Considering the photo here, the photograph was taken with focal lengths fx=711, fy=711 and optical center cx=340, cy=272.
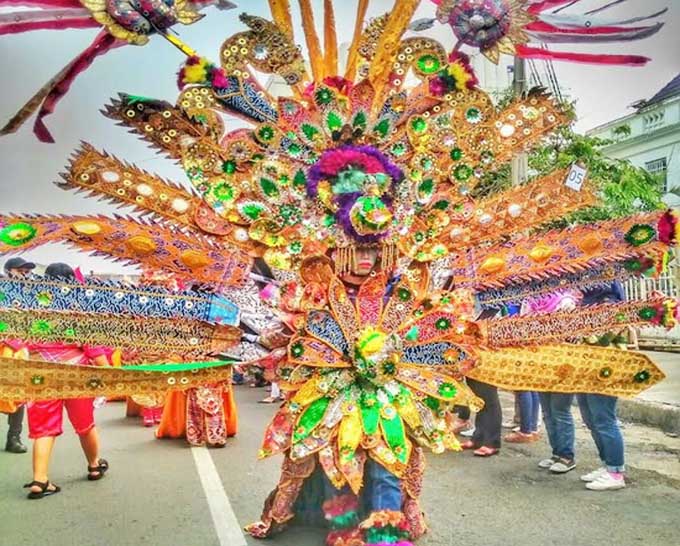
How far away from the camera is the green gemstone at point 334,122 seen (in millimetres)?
3090

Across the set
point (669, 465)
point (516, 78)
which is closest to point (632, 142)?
point (516, 78)

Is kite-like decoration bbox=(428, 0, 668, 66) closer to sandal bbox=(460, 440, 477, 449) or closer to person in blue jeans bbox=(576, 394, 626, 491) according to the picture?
person in blue jeans bbox=(576, 394, 626, 491)

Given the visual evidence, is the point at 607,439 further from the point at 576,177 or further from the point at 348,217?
the point at 348,217

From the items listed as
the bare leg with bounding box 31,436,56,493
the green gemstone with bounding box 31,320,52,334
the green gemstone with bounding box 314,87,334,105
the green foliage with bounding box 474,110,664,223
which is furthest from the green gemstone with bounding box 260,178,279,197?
the green foliage with bounding box 474,110,664,223

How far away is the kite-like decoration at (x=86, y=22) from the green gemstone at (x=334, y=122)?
0.72 meters

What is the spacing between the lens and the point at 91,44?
319 centimetres

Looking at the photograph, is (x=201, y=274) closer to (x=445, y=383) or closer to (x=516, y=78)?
(x=445, y=383)

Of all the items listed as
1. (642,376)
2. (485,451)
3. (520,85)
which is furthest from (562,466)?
(520,85)

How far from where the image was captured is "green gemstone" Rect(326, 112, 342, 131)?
122 inches

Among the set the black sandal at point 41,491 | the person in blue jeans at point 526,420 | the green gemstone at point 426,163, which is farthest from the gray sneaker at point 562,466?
the black sandal at point 41,491

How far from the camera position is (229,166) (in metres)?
3.02

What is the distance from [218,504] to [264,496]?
0.31 metres

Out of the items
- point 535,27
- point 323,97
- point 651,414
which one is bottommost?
point 651,414

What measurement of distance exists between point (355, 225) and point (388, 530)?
126cm
